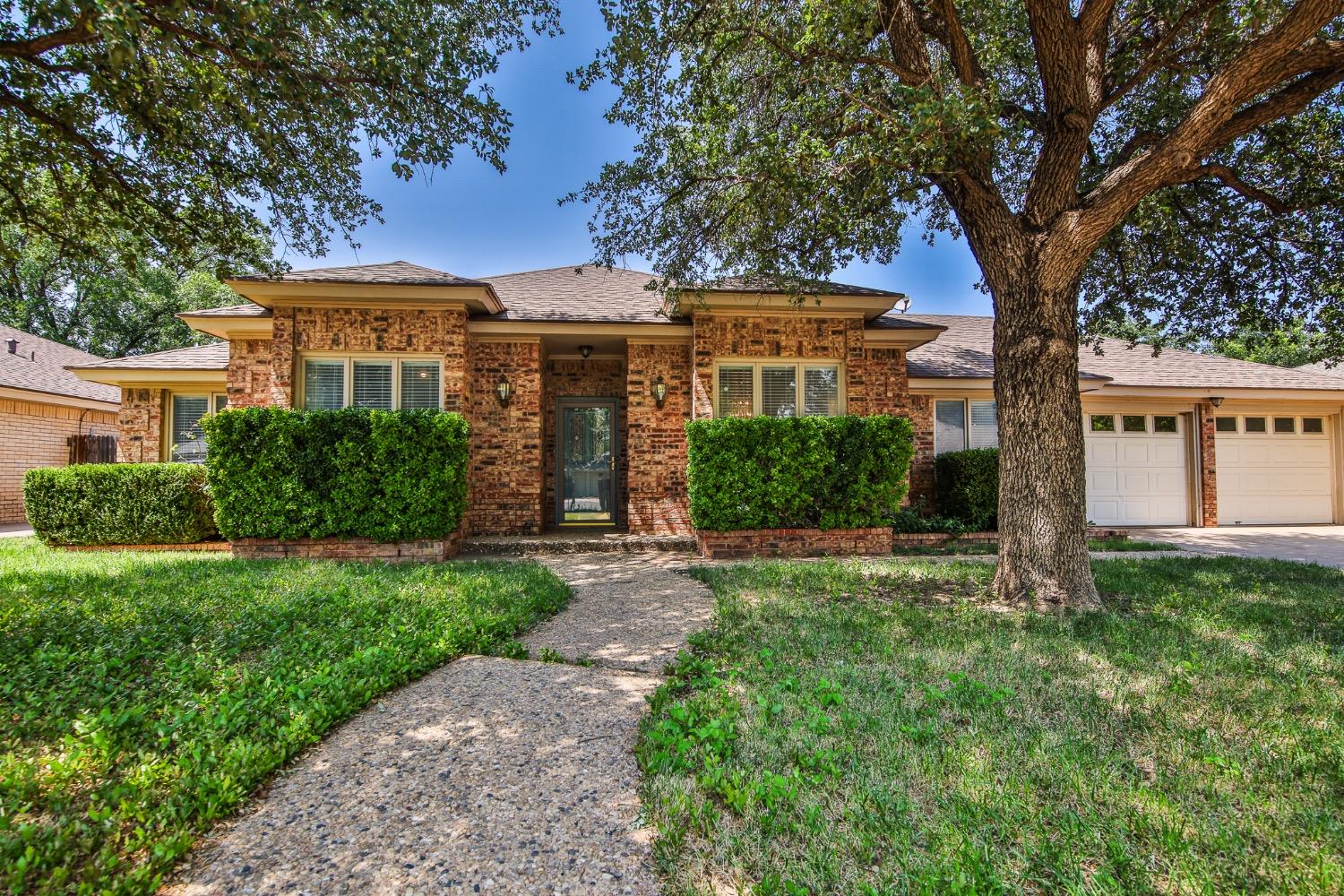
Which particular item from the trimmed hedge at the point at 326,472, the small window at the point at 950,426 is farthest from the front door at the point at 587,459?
the small window at the point at 950,426

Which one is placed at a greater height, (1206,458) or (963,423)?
(963,423)

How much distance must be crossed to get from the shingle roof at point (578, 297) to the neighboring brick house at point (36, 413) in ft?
31.5

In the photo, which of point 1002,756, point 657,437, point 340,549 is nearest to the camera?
point 1002,756

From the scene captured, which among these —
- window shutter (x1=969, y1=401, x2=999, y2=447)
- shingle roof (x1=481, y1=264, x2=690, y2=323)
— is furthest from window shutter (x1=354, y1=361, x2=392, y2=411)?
window shutter (x1=969, y1=401, x2=999, y2=447)

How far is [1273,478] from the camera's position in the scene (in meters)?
11.9

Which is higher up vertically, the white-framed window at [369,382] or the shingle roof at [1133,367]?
the shingle roof at [1133,367]

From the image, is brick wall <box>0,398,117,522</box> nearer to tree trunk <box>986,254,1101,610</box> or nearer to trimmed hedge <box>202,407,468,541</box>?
trimmed hedge <box>202,407,468,541</box>

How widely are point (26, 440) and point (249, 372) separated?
9069 mm

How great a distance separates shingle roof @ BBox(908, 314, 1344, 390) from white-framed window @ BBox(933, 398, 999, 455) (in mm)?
656

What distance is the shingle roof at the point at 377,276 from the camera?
771 cm

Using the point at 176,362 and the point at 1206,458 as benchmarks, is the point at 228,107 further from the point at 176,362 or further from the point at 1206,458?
the point at 1206,458

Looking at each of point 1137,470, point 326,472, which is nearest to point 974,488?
point 1137,470

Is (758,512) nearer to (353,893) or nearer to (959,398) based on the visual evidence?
(959,398)

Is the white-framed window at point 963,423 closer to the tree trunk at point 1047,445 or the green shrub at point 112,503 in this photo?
the tree trunk at point 1047,445
